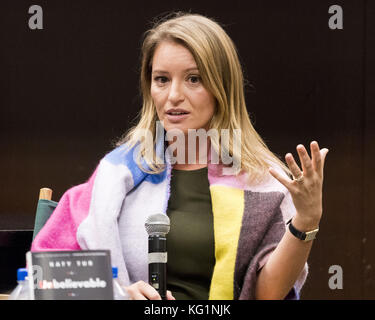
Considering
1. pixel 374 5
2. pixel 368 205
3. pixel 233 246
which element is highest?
pixel 374 5

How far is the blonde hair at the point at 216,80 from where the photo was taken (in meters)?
1.76

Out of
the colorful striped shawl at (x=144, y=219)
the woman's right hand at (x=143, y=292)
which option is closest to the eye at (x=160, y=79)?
the colorful striped shawl at (x=144, y=219)

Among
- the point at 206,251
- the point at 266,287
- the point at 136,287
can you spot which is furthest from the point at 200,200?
the point at 136,287

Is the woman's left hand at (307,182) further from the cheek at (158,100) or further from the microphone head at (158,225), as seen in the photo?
the cheek at (158,100)

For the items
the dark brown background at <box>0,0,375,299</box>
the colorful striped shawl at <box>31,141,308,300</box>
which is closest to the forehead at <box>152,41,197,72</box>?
the colorful striped shawl at <box>31,141,308,300</box>

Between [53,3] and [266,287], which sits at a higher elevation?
[53,3]

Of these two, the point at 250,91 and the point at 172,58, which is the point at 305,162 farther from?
the point at 250,91

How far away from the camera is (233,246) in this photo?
1686 millimetres

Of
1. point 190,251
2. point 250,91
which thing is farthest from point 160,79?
point 250,91

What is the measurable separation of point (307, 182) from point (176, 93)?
1.59 feet

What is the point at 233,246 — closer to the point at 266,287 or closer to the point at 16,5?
the point at 266,287

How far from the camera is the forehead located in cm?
175

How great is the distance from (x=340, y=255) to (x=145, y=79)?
5.86 feet

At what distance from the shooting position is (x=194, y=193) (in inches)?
70.7
